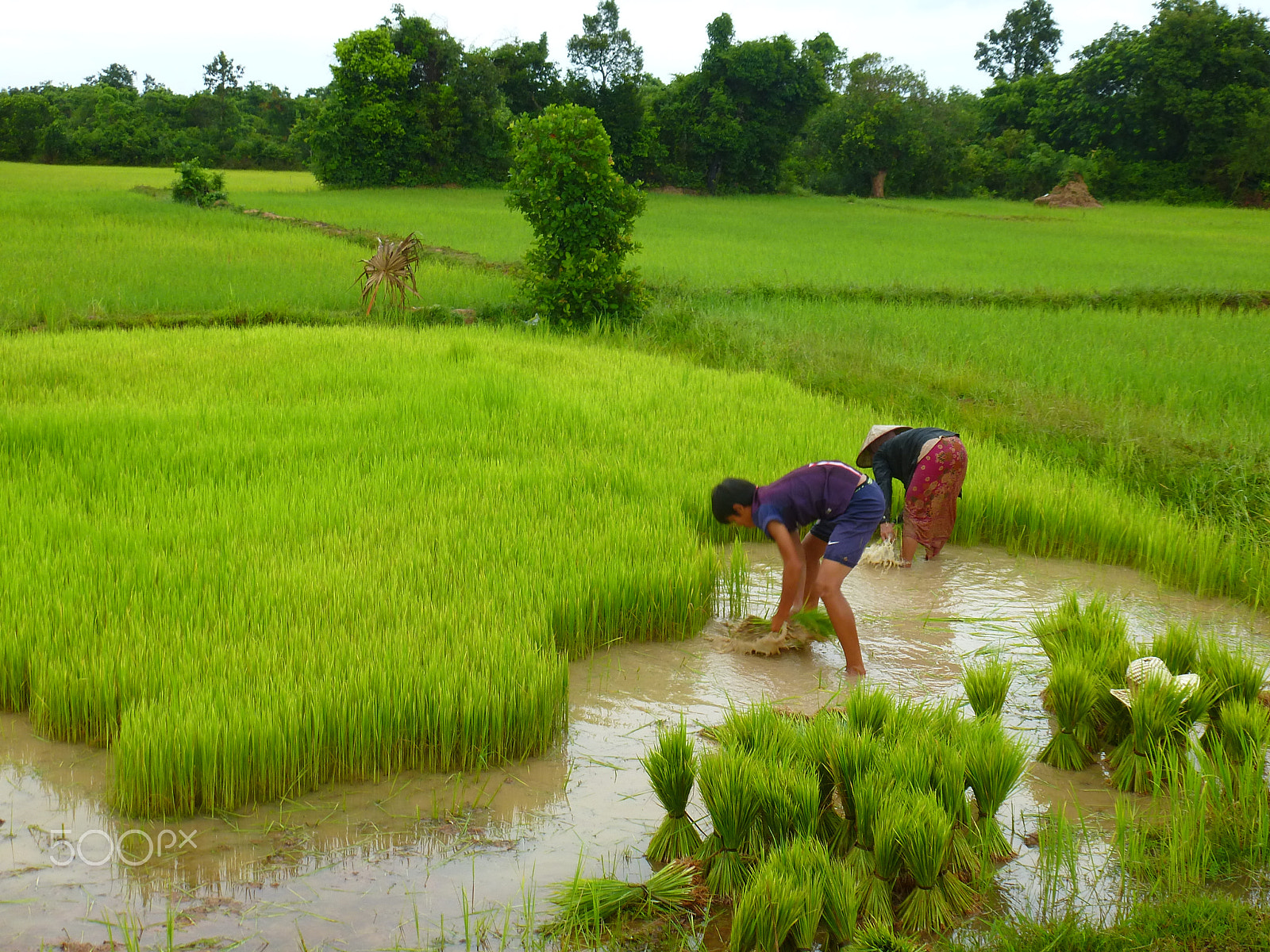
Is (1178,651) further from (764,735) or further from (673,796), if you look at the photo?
(673,796)

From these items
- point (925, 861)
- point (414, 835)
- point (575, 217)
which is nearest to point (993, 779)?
point (925, 861)

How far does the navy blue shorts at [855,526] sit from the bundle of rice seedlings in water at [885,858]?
1.31 m

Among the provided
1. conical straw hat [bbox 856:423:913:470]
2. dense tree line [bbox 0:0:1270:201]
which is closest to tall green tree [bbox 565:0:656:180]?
dense tree line [bbox 0:0:1270:201]

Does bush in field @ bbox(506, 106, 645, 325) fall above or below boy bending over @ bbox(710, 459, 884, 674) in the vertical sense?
above

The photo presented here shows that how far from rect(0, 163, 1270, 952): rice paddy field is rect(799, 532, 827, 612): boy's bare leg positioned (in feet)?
0.88

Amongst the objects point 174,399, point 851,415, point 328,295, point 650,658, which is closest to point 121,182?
point 328,295

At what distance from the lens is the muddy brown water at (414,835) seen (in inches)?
79.4

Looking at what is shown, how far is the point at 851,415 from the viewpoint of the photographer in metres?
6.53

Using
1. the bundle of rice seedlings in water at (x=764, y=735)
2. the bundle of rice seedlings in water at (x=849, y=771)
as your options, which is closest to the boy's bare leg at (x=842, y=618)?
the bundle of rice seedlings in water at (x=764, y=735)

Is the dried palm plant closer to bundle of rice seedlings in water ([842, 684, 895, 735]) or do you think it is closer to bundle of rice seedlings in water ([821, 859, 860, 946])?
bundle of rice seedlings in water ([842, 684, 895, 735])

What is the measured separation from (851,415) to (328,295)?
20.5 feet

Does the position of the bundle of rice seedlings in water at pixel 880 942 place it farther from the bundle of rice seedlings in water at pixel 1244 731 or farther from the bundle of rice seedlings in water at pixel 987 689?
the bundle of rice seedlings in water at pixel 1244 731

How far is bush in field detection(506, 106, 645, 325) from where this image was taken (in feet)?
32.5

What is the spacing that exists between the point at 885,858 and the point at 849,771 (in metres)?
0.25
